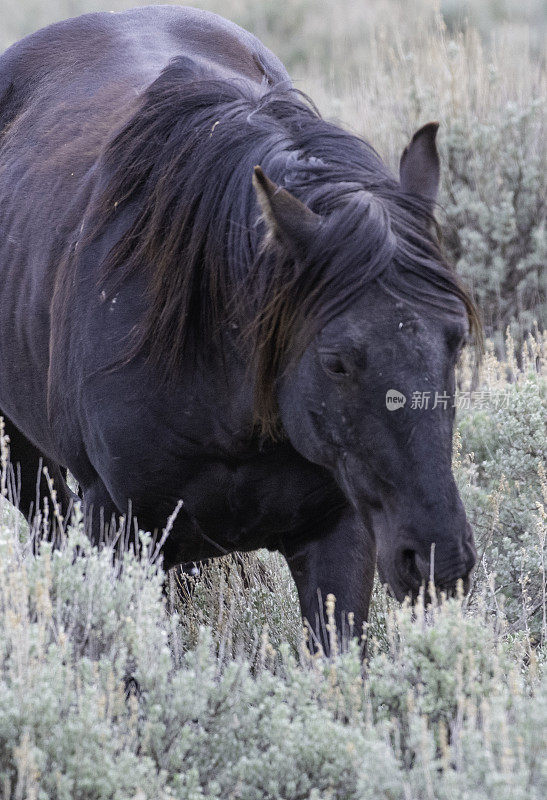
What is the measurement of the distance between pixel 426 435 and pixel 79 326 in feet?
3.76

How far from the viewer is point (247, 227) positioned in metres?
2.68

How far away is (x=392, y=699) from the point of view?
249 centimetres

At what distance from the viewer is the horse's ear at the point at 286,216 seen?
7.92 ft

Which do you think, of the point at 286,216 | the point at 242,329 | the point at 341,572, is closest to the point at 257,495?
the point at 341,572

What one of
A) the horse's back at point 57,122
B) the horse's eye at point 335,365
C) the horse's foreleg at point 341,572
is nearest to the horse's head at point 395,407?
the horse's eye at point 335,365

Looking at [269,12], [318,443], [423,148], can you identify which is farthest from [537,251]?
[269,12]

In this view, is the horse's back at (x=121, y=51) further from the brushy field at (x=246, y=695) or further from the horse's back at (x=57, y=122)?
the brushy field at (x=246, y=695)

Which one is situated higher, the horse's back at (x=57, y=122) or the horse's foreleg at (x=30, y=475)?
the horse's back at (x=57, y=122)

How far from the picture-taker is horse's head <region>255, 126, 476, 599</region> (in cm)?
230

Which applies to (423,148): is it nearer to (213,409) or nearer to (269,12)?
(213,409)

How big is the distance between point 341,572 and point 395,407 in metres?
0.84
